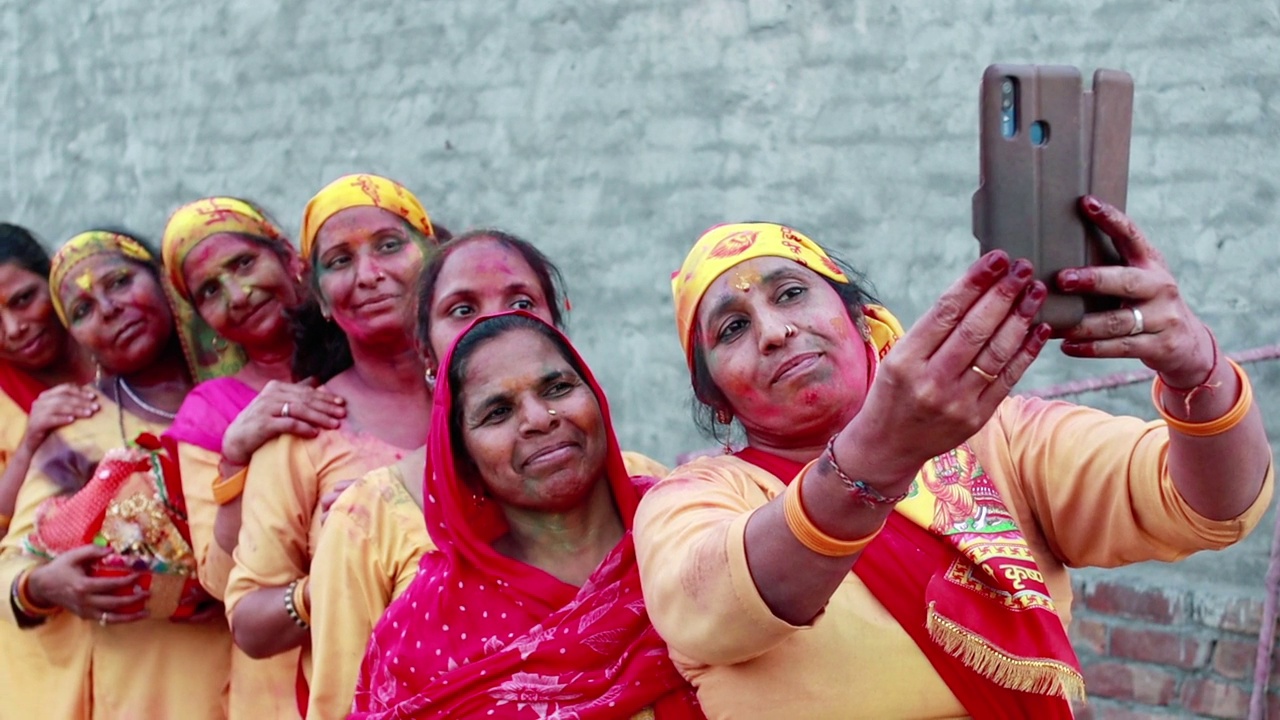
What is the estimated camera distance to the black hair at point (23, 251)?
4.44 m

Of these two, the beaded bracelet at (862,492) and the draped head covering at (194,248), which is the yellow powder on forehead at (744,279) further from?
the draped head covering at (194,248)

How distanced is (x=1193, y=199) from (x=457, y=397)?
8.79ft

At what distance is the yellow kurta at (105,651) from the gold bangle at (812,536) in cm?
267

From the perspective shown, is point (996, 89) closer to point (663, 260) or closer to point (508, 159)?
point (663, 260)

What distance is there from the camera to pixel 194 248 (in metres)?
3.84

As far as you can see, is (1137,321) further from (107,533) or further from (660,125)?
(660,125)

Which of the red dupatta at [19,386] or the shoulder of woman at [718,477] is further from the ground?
the shoulder of woman at [718,477]

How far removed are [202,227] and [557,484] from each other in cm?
179

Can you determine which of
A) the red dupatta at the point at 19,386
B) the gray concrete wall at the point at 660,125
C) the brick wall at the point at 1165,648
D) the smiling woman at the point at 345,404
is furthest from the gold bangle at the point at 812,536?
the red dupatta at the point at 19,386

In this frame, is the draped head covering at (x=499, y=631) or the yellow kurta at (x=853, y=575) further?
the draped head covering at (x=499, y=631)

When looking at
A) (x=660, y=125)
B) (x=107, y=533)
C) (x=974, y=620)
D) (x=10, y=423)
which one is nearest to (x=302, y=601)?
(x=107, y=533)

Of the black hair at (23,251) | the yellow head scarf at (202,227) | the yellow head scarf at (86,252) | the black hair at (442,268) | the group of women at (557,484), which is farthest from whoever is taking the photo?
the black hair at (23,251)

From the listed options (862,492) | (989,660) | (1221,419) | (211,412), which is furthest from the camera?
(211,412)

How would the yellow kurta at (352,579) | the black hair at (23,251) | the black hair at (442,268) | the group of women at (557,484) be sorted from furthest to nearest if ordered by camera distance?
the black hair at (23,251) < the black hair at (442,268) < the yellow kurta at (352,579) < the group of women at (557,484)
